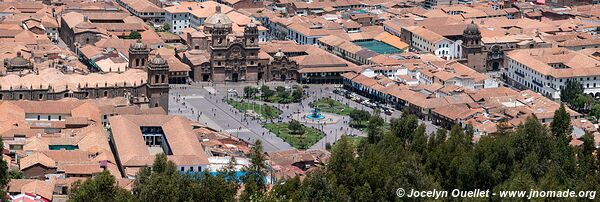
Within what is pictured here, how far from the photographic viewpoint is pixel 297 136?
5403 cm

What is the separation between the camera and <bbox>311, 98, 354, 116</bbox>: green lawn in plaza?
192ft

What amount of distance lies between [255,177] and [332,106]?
1841cm

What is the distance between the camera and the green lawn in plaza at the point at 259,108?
188 feet

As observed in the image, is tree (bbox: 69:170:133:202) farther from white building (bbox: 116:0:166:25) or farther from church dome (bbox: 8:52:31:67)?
white building (bbox: 116:0:166:25)

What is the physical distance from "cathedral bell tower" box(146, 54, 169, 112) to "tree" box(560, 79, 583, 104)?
17440mm

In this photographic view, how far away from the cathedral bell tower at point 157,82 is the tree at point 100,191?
588 inches

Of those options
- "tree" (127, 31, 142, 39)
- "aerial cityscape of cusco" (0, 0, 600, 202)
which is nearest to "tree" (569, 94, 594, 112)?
"aerial cityscape of cusco" (0, 0, 600, 202)

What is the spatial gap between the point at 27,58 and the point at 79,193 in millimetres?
23544

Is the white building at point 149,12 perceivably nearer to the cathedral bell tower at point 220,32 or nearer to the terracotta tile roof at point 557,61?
the cathedral bell tower at point 220,32

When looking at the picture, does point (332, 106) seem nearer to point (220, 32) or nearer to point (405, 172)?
point (220, 32)

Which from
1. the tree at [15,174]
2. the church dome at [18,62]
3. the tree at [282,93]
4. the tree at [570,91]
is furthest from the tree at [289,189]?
the tree at [570,91]

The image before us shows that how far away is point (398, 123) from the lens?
4706 centimetres

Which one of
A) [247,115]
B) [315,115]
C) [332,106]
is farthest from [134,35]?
[315,115]

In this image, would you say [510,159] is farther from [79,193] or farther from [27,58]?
[27,58]
